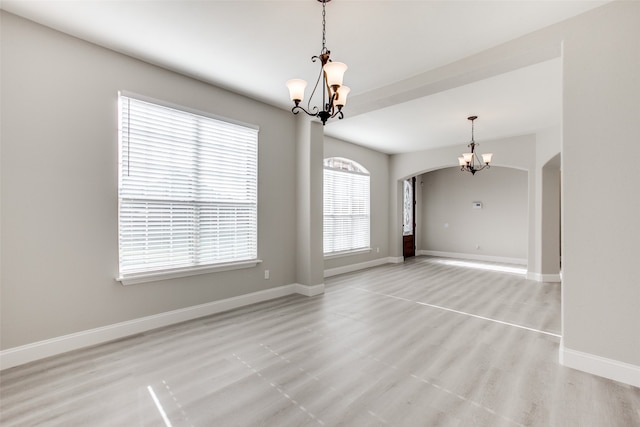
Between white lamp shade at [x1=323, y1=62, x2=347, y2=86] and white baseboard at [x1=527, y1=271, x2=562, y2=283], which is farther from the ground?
white lamp shade at [x1=323, y1=62, x2=347, y2=86]

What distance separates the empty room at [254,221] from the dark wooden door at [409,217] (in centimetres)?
482

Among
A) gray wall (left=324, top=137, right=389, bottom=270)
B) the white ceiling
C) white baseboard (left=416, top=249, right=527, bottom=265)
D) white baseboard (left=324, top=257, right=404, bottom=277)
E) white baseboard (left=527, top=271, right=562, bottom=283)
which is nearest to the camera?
the white ceiling

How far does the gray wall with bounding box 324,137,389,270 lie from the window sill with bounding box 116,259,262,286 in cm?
270

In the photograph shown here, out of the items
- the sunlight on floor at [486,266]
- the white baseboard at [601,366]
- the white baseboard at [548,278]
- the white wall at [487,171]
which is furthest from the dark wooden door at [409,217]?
the white baseboard at [601,366]

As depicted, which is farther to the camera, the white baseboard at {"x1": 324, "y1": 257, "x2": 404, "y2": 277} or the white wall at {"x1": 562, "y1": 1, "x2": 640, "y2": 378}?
the white baseboard at {"x1": 324, "y1": 257, "x2": 404, "y2": 277}

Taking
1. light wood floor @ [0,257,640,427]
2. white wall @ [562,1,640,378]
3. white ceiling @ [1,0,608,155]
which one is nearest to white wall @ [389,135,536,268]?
white ceiling @ [1,0,608,155]

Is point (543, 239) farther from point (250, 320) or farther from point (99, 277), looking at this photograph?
point (99, 277)

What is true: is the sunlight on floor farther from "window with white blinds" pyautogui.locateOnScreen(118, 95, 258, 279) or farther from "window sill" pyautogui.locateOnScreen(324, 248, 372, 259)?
"window with white blinds" pyautogui.locateOnScreen(118, 95, 258, 279)

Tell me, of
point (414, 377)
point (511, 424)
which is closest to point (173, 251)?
point (414, 377)

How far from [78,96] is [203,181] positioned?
1450 millimetres

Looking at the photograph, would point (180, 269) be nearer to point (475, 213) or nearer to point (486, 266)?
point (486, 266)

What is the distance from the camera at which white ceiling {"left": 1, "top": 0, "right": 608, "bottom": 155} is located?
7.88 ft

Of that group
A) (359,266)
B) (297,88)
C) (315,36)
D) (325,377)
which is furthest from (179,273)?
(359,266)

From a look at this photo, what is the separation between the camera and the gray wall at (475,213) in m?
8.21
